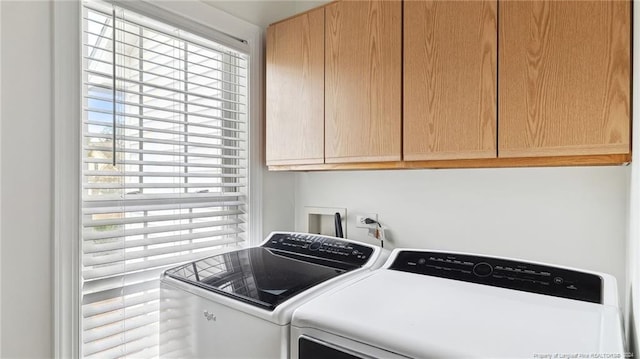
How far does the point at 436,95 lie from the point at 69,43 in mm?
1304

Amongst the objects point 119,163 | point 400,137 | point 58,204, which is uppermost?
point 400,137

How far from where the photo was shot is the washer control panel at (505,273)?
103cm

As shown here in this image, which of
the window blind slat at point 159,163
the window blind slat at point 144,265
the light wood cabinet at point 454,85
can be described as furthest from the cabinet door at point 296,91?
the window blind slat at point 144,265

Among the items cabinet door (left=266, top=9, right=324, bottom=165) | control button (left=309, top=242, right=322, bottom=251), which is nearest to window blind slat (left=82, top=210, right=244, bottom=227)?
cabinet door (left=266, top=9, right=324, bottom=165)

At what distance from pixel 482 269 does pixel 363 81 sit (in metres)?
0.84

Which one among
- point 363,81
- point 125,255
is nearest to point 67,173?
point 125,255

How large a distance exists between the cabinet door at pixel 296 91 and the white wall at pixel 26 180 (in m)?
0.89

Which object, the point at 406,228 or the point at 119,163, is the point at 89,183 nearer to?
the point at 119,163

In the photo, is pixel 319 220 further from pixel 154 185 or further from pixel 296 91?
pixel 154 185

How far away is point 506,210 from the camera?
140cm

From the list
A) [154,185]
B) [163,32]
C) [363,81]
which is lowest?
[154,185]

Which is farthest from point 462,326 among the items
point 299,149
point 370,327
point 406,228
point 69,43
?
point 69,43

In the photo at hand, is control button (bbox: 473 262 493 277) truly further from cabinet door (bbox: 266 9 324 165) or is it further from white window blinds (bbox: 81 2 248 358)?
white window blinds (bbox: 81 2 248 358)

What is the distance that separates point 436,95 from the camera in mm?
1231
